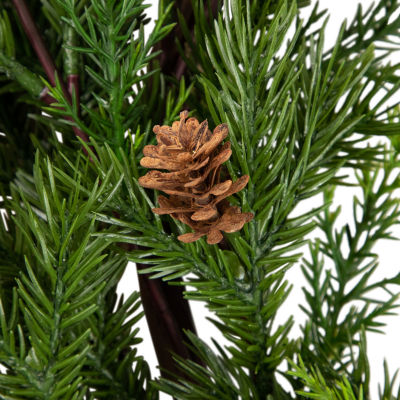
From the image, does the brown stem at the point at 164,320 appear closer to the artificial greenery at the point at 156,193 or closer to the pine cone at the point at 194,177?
the artificial greenery at the point at 156,193

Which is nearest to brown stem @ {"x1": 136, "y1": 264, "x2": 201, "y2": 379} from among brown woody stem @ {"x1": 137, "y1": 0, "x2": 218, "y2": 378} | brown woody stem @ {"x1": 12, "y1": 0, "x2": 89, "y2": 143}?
brown woody stem @ {"x1": 137, "y1": 0, "x2": 218, "y2": 378}

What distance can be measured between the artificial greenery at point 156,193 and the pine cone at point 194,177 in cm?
1

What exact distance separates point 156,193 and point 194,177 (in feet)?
0.11

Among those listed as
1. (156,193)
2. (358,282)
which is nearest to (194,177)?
(156,193)

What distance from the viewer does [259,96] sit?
256 millimetres

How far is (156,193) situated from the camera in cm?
25

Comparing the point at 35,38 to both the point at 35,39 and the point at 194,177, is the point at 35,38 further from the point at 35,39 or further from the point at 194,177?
the point at 194,177

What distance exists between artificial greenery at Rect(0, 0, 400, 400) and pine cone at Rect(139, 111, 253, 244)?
0.01 m

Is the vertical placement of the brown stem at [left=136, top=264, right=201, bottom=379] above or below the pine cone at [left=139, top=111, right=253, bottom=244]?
below

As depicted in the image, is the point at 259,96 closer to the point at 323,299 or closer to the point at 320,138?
the point at 320,138

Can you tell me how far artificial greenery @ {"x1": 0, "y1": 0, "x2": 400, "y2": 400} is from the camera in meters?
0.25

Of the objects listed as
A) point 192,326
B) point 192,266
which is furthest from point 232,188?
point 192,326

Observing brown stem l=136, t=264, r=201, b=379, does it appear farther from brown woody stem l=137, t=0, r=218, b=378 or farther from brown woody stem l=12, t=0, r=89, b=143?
brown woody stem l=12, t=0, r=89, b=143

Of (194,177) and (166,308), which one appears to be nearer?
(194,177)
